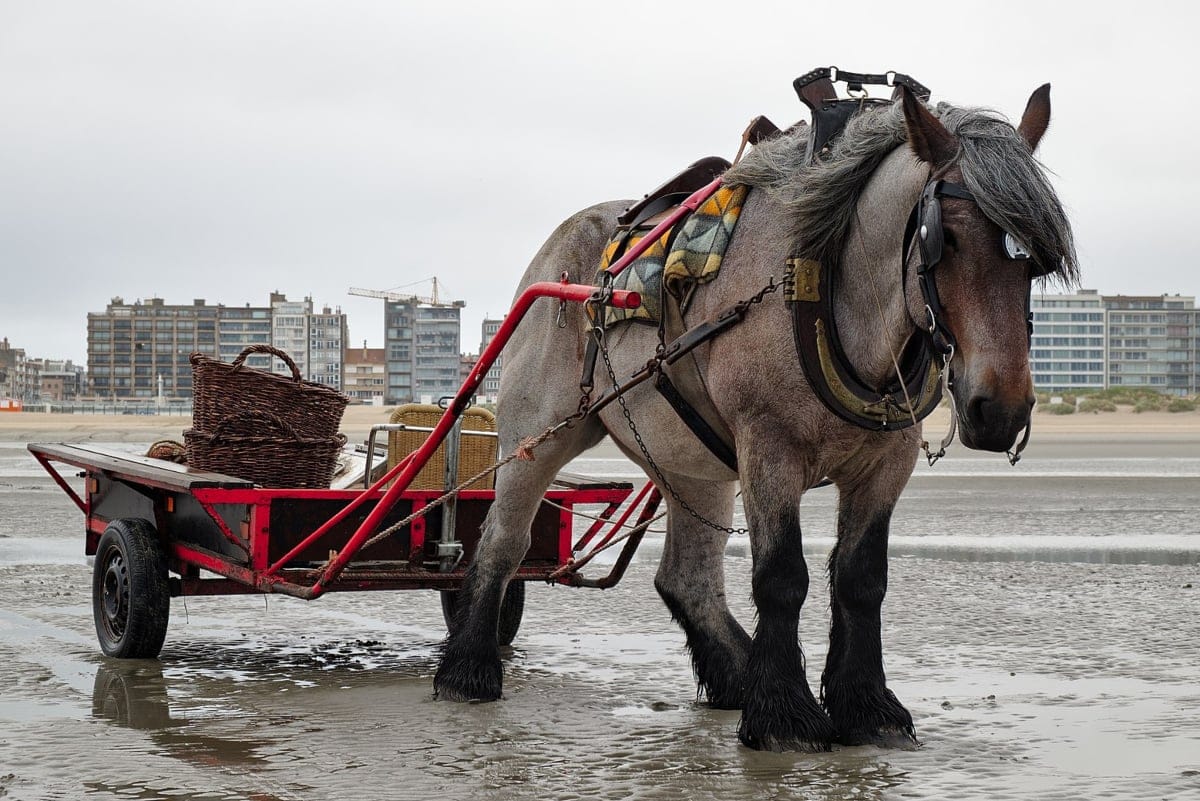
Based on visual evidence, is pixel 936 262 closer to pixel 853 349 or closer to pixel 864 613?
pixel 853 349

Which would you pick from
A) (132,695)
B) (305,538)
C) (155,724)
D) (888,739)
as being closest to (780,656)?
(888,739)

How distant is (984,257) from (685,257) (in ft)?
4.49

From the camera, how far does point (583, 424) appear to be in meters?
6.59

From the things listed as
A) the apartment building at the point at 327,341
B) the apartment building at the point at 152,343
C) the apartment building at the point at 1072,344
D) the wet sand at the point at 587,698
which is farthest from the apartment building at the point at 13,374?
the wet sand at the point at 587,698

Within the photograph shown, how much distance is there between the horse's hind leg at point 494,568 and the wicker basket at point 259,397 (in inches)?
53.6

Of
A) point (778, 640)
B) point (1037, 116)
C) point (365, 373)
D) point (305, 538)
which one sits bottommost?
point (778, 640)

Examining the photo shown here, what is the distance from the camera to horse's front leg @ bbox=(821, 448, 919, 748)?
18.0 ft

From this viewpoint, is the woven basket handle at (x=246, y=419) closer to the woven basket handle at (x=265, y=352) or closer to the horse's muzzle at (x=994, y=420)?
the woven basket handle at (x=265, y=352)

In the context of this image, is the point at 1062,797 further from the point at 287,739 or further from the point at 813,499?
the point at 813,499

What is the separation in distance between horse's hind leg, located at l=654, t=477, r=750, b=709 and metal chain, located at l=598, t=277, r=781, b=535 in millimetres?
47

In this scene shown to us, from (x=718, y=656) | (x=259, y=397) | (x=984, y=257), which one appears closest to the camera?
(x=984, y=257)

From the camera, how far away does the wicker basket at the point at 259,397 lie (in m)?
7.62

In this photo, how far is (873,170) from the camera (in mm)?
5207

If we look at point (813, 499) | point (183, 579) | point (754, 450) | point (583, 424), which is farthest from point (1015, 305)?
point (813, 499)
